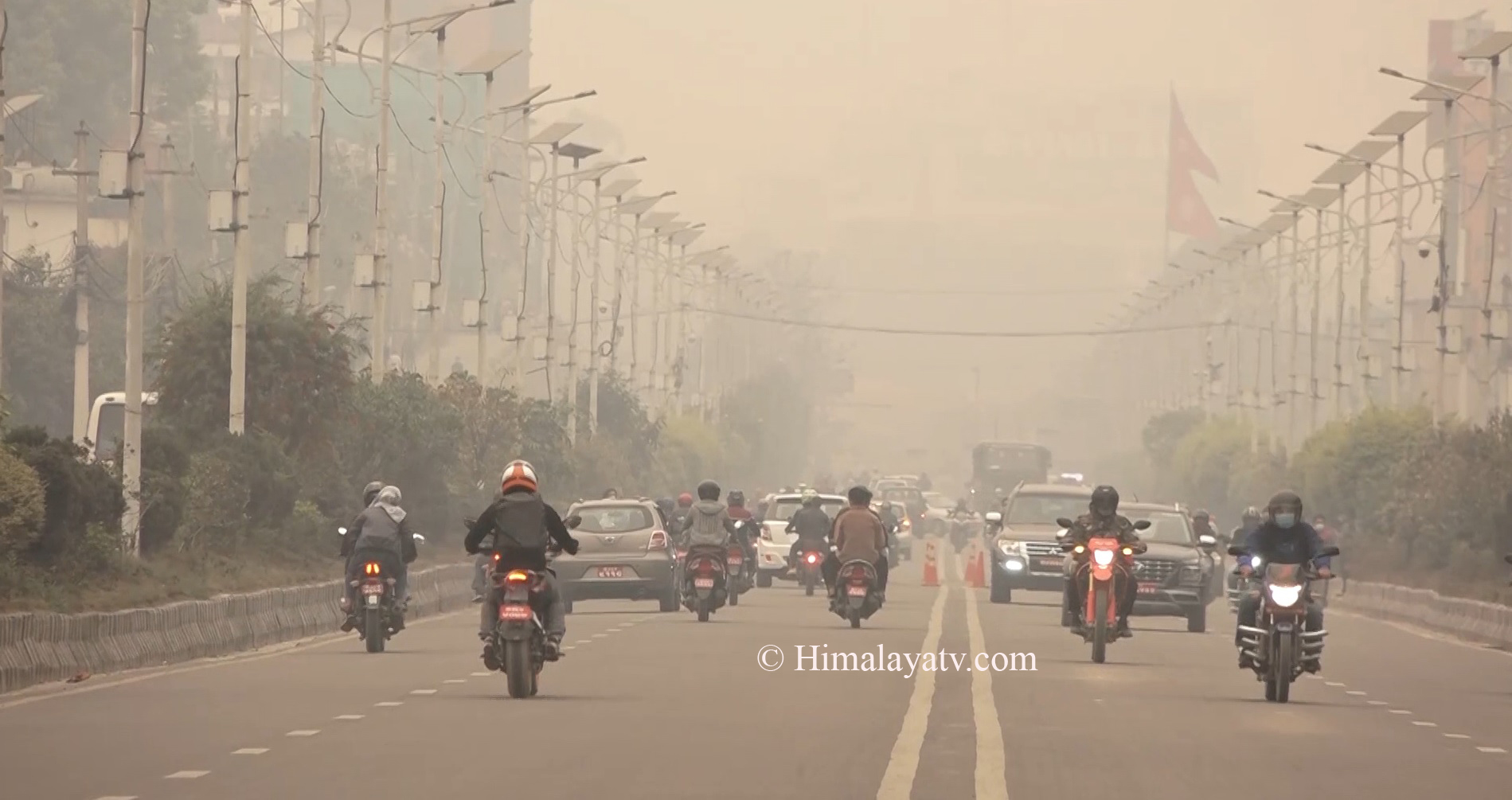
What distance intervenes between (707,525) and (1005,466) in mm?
97521

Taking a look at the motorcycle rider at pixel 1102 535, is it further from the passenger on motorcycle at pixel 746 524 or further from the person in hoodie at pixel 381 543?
the passenger on motorcycle at pixel 746 524

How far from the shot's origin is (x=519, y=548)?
24.7 m

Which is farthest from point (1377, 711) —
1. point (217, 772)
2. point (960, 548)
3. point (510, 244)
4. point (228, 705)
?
point (510, 244)

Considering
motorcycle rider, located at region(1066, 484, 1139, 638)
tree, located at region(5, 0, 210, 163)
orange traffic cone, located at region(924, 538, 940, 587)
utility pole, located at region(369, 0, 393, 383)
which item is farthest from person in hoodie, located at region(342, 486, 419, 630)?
tree, located at region(5, 0, 210, 163)

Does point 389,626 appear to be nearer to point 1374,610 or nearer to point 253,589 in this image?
point 253,589

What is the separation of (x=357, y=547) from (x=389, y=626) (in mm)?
890

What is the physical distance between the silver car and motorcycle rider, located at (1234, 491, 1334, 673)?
1771 cm

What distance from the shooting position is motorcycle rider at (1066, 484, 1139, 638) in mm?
31031

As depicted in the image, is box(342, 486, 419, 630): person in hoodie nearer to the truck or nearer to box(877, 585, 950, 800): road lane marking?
box(877, 585, 950, 800): road lane marking

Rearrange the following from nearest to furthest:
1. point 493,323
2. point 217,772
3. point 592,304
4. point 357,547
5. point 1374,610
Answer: point 217,772 < point 357,547 < point 1374,610 < point 592,304 < point 493,323

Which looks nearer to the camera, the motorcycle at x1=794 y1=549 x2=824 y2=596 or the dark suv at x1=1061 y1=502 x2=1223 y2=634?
the dark suv at x1=1061 y1=502 x2=1223 y2=634

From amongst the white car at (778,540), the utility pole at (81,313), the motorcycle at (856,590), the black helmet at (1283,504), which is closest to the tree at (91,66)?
the utility pole at (81,313)

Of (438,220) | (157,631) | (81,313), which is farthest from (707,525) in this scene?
(81,313)

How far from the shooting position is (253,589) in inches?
1411
